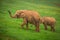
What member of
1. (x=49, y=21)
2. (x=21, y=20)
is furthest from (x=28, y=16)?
(x=49, y=21)

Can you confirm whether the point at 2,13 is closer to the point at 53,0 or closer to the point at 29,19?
the point at 29,19

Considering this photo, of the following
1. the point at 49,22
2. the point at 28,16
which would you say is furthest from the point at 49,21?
the point at 28,16

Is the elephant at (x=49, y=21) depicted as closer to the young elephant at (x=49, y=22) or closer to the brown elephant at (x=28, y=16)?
the young elephant at (x=49, y=22)

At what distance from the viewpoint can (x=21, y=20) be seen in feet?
12.6

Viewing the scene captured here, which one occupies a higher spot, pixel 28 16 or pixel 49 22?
pixel 28 16

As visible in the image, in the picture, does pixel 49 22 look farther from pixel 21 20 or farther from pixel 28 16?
pixel 21 20

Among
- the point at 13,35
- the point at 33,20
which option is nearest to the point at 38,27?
the point at 33,20

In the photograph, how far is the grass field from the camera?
3.76 metres

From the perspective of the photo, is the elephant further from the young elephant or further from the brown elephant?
the brown elephant

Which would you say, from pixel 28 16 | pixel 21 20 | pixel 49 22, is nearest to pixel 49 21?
pixel 49 22

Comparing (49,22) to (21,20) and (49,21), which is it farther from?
(21,20)

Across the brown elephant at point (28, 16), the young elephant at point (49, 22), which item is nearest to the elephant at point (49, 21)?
the young elephant at point (49, 22)

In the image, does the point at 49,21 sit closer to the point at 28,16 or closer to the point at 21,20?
the point at 28,16

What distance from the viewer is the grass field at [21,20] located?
12.3ft
